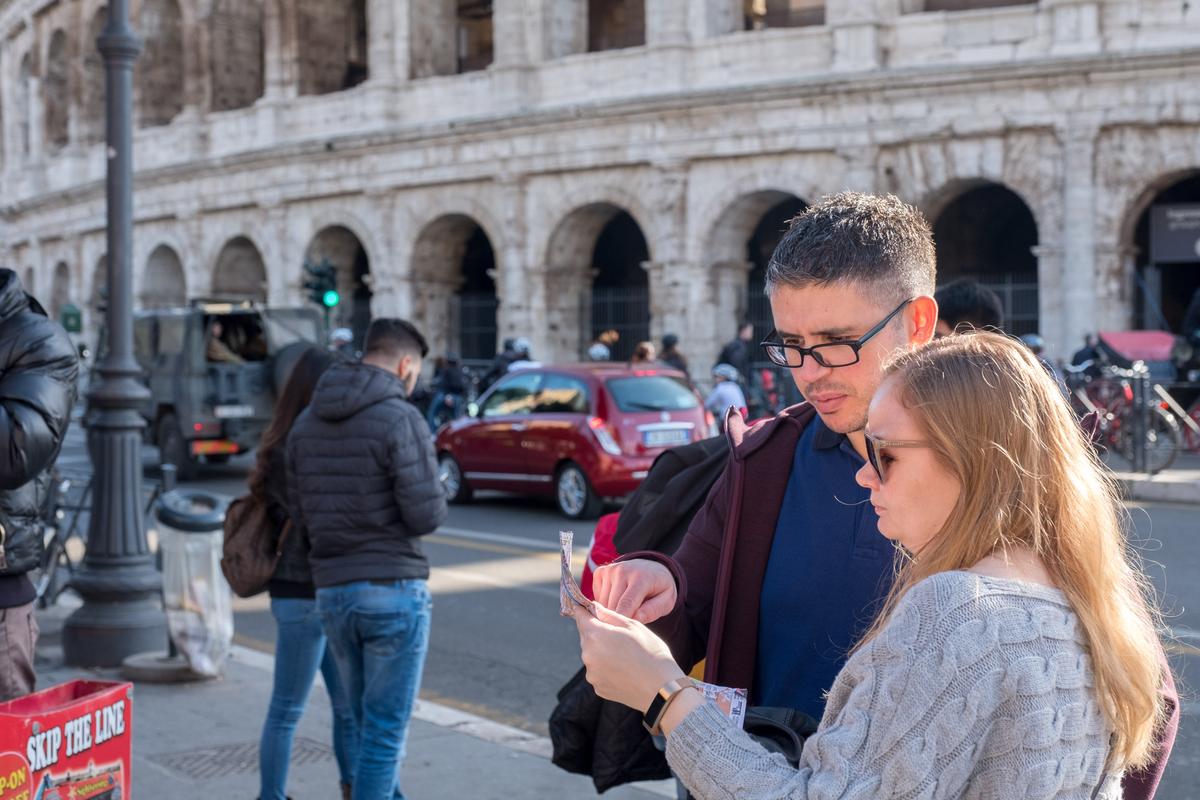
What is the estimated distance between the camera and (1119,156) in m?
21.4

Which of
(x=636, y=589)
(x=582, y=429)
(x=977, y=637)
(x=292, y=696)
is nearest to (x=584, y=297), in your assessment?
(x=582, y=429)

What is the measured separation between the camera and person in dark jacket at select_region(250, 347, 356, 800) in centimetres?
491

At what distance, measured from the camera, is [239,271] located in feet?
116

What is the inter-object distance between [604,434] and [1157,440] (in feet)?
19.8

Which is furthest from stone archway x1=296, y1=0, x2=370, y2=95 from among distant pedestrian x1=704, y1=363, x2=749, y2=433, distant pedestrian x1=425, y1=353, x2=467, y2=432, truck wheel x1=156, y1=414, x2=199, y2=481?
distant pedestrian x1=704, y1=363, x2=749, y2=433

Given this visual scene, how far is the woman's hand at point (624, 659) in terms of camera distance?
6.39 ft

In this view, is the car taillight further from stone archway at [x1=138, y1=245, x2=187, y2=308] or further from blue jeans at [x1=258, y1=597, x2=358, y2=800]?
stone archway at [x1=138, y1=245, x2=187, y2=308]

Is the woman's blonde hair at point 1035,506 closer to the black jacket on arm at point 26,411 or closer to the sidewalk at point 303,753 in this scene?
the black jacket on arm at point 26,411

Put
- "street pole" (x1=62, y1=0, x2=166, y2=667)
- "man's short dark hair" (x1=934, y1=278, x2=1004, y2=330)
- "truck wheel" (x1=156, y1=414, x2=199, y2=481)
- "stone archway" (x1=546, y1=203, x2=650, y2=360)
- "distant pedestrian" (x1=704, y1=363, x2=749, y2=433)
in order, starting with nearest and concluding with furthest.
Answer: "man's short dark hair" (x1=934, y1=278, x2=1004, y2=330) < "street pole" (x1=62, y1=0, x2=166, y2=667) < "distant pedestrian" (x1=704, y1=363, x2=749, y2=433) < "truck wheel" (x1=156, y1=414, x2=199, y2=481) < "stone archway" (x1=546, y1=203, x2=650, y2=360)

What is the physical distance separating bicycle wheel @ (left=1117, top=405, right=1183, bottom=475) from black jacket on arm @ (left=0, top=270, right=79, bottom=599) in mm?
13124

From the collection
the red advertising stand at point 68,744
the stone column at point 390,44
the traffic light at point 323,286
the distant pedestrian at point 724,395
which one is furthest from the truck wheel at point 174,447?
the red advertising stand at point 68,744

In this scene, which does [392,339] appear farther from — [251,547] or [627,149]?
[627,149]

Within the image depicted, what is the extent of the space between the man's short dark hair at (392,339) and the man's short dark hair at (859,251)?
265 cm

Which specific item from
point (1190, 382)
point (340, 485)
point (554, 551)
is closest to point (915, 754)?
point (340, 485)
